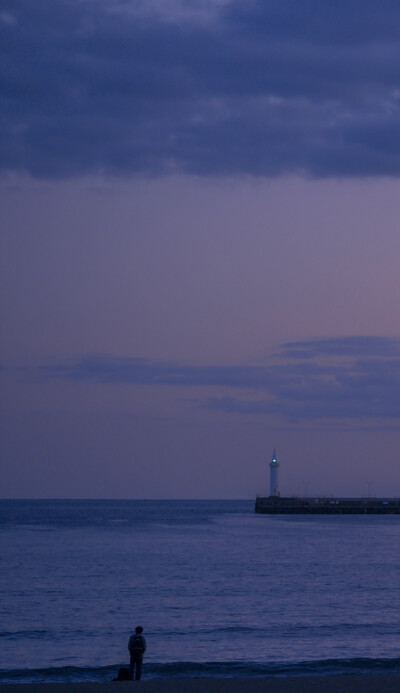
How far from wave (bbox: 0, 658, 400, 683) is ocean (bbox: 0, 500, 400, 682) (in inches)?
1.3

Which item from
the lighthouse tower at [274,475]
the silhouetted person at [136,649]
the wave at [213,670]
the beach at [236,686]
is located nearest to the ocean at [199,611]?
the wave at [213,670]

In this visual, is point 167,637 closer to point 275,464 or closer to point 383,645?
point 383,645

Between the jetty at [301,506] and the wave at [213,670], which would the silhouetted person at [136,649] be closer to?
the wave at [213,670]

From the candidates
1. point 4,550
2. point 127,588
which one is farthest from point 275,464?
point 127,588

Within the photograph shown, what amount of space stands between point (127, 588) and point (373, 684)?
2955 centimetres

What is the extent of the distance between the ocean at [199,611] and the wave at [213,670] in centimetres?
3

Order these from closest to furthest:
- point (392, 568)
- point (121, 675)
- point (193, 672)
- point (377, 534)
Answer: point (121, 675), point (193, 672), point (392, 568), point (377, 534)

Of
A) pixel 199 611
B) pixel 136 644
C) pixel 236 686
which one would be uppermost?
pixel 136 644

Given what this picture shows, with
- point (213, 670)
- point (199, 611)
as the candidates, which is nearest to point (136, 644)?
point (213, 670)

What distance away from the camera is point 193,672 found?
86.4 feet

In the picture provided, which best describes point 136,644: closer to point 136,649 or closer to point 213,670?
point 136,649

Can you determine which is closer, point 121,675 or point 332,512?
point 121,675

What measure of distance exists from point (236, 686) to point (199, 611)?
20.0 metres

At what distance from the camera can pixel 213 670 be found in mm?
26594
